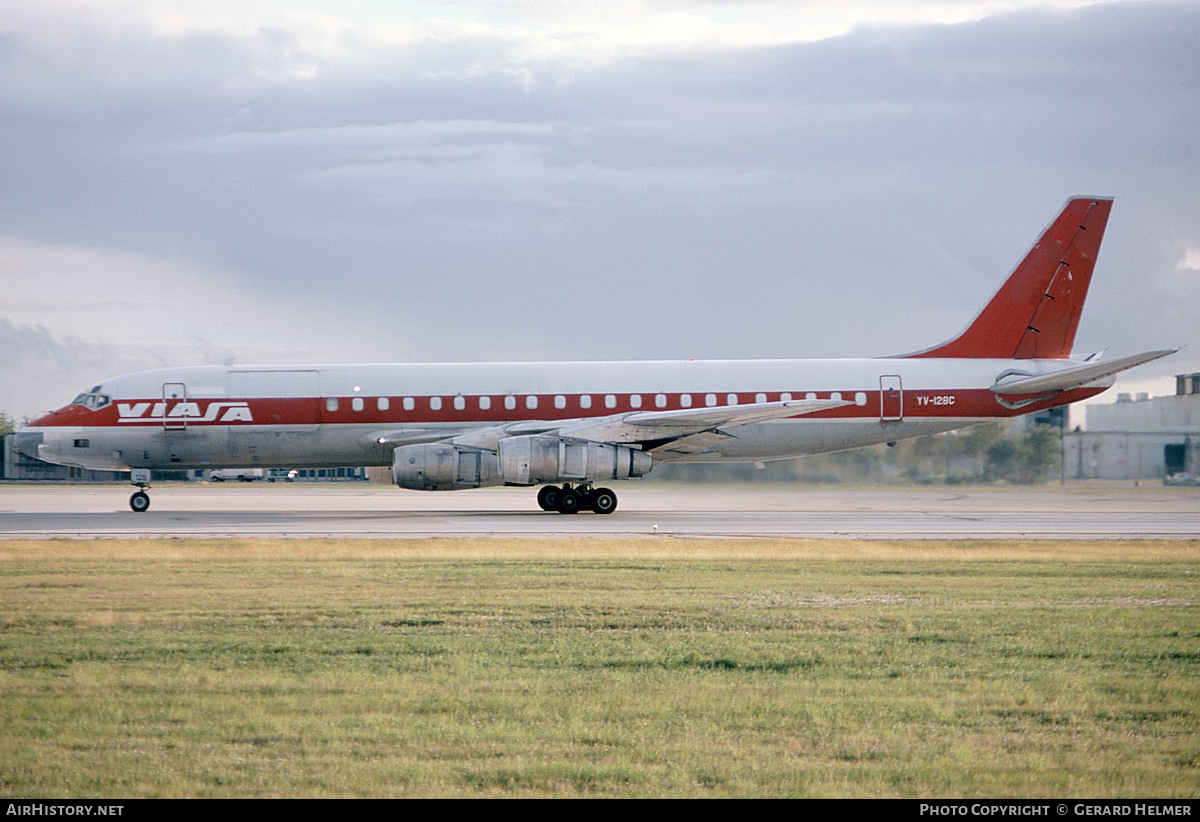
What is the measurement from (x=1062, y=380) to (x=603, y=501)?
40.1 feet

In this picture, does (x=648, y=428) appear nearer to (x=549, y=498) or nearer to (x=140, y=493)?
(x=549, y=498)

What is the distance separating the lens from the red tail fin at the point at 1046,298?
3038 cm

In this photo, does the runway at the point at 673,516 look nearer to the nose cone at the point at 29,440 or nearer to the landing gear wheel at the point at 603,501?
the landing gear wheel at the point at 603,501

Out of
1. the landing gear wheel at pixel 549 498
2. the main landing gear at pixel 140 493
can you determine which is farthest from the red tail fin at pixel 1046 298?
the main landing gear at pixel 140 493

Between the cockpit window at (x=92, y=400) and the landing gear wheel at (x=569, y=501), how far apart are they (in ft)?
38.1

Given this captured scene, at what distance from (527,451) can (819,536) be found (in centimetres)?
784

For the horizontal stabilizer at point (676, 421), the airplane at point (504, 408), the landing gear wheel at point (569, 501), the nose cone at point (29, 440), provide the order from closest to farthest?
the horizontal stabilizer at point (676, 421) → the landing gear wheel at point (569, 501) → the airplane at point (504, 408) → the nose cone at point (29, 440)

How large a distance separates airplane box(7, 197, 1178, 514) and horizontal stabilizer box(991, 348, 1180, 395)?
4 cm

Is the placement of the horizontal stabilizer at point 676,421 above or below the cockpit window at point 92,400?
below

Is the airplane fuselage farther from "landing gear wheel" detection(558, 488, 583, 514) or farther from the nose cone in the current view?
"landing gear wheel" detection(558, 488, 583, 514)

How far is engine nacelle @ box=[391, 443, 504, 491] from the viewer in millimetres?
25750

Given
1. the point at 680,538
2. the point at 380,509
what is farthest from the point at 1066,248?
the point at 380,509

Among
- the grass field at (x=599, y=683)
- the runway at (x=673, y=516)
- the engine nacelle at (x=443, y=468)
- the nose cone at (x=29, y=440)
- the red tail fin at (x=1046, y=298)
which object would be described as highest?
the red tail fin at (x=1046, y=298)

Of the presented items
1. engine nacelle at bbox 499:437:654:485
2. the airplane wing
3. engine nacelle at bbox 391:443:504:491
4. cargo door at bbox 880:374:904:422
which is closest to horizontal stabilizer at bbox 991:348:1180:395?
cargo door at bbox 880:374:904:422
